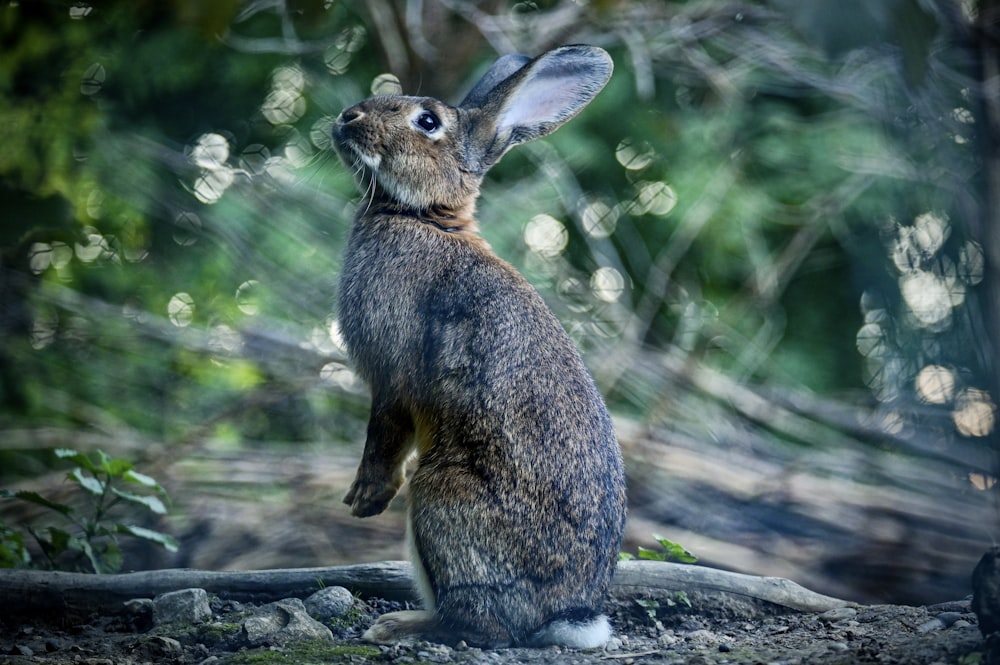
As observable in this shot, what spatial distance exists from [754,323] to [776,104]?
1241mm

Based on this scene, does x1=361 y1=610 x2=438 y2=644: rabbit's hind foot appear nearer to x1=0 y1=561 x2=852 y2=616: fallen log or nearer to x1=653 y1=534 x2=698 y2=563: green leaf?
x1=0 y1=561 x2=852 y2=616: fallen log

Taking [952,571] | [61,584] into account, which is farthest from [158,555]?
[952,571]

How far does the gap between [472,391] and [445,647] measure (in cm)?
64

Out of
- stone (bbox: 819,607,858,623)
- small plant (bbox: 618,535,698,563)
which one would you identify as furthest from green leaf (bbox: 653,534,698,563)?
stone (bbox: 819,607,858,623)

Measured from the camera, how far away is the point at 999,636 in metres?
1.90

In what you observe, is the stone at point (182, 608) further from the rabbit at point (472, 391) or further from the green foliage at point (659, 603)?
the green foliage at point (659, 603)

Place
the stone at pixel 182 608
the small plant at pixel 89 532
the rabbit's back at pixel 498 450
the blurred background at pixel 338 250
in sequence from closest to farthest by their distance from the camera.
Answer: the rabbit's back at pixel 498 450 < the stone at pixel 182 608 < the small plant at pixel 89 532 < the blurred background at pixel 338 250

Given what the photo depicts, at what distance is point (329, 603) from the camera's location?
9.46ft

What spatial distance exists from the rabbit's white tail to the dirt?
0.02 metres

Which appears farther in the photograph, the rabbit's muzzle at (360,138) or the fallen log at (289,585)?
the rabbit's muzzle at (360,138)

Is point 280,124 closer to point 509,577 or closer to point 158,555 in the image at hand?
point 158,555

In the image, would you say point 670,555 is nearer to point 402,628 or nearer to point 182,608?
point 402,628

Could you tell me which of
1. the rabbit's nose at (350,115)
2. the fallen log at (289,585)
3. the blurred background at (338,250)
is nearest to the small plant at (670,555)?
the fallen log at (289,585)

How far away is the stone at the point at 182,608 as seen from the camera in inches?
107
